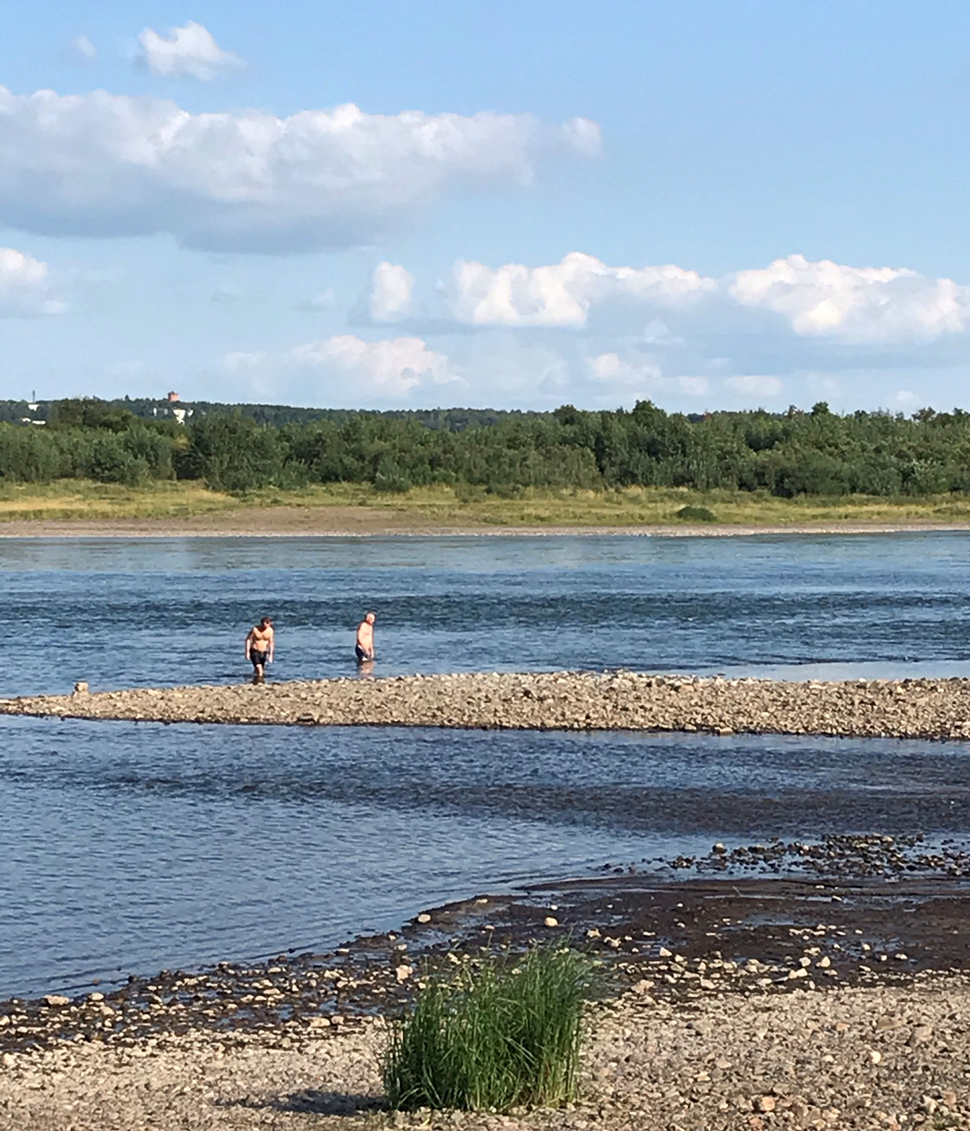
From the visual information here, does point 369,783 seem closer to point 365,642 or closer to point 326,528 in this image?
point 365,642

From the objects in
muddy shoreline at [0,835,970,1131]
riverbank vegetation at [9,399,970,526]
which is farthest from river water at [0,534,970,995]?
riverbank vegetation at [9,399,970,526]

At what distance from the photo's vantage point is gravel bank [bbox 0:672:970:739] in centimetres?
2723

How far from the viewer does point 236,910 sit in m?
16.4

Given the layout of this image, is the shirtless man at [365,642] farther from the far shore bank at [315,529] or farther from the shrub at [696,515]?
the shrub at [696,515]

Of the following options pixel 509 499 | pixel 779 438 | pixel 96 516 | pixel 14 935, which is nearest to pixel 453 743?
pixel 14 935

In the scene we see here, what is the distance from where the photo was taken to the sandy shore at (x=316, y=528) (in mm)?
91938

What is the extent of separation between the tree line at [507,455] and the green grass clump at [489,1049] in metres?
97.8

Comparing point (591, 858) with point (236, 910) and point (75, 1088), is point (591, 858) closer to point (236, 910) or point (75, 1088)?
point (236, 910)

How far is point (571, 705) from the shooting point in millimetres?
28344

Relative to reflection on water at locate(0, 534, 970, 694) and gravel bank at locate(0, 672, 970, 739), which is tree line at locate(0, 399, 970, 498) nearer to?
reflection on water at locate(0, 534, 970, 694)

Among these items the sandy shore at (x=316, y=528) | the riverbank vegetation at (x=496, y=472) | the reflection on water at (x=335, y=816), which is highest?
the riverbank vegetation at (x=496, y=472)

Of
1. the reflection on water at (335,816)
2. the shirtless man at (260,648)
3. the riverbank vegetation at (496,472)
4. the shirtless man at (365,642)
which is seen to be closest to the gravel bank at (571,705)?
the reflection on water at (335,816)

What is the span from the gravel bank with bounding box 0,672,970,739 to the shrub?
72.0 m

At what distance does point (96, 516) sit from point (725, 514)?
123 feet
